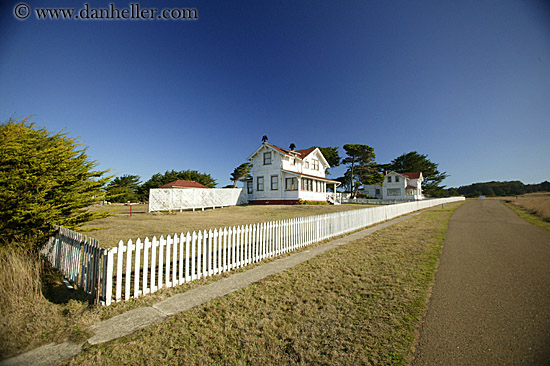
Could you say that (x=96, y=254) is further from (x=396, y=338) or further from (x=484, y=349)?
(x=484, y=349)

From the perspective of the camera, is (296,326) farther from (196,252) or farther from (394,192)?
(394,192)

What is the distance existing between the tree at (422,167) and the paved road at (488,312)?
66391 mm

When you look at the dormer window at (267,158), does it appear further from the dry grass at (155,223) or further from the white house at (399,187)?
the white house at (399,187)

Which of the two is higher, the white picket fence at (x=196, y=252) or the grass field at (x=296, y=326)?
the white picket fence at (x=196, y=252)

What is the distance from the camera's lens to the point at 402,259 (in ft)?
22.2

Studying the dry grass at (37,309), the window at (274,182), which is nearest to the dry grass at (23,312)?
the dry grass at (37,309)

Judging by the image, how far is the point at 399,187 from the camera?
51.1 metres

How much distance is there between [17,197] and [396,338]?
7.44 metres

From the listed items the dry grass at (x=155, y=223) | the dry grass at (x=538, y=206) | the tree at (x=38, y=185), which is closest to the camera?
the tree at (x=38, y=185)

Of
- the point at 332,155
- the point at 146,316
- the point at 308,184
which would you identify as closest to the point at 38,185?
the point at 146,316

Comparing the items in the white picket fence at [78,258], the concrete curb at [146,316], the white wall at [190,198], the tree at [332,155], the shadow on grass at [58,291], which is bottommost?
the concrete curb at [146,316]

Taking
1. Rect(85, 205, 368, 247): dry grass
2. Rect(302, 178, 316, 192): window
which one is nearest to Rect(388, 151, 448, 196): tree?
Rect(302, 178, 316, 192): window

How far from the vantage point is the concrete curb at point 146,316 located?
266 cm

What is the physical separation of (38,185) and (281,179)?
25.0 metres
